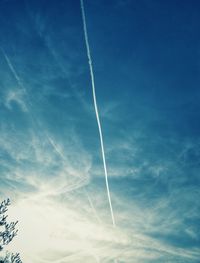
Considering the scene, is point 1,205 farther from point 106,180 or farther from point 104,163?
point 106,180

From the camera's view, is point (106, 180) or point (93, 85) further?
point (106, 180)

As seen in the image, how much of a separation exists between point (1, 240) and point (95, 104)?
20.1 metres

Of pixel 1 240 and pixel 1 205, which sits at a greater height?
pixel 1 205

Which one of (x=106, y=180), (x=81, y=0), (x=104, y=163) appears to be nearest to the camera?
(x=81, y=0)

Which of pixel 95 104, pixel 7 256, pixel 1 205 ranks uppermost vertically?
pixel 95 104

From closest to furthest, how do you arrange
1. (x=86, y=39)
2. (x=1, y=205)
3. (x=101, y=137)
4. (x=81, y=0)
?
(x=81, y=0), (x=86, y=39), (x=1, y=205), (x=101, y=137)

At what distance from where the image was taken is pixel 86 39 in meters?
26.8

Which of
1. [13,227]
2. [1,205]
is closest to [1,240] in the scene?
[13,227]

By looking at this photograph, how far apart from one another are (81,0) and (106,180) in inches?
1220

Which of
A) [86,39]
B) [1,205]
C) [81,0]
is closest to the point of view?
[81,0]

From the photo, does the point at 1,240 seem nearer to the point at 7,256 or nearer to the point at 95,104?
the point at 7,256

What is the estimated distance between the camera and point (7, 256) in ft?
125

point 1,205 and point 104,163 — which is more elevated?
point 104,163

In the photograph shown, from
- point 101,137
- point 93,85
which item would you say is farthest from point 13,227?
point 93,85
